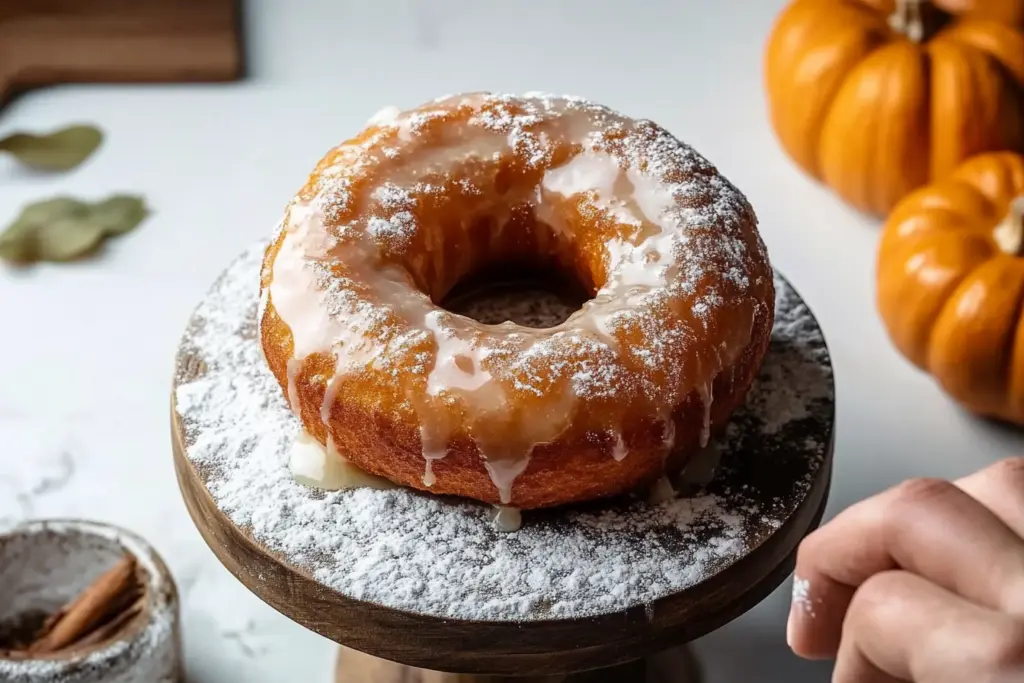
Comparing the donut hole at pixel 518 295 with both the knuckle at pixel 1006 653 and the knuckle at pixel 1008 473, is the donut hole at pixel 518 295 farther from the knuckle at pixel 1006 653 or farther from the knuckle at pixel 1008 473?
A: the knuckle at pixel 1006 653

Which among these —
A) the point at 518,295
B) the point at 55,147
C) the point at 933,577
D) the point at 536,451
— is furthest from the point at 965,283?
the point at 55,147

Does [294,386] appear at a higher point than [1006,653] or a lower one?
lower

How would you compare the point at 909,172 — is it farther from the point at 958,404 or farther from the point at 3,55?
the point at 3,55

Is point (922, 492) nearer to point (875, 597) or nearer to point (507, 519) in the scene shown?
point (875, 597)

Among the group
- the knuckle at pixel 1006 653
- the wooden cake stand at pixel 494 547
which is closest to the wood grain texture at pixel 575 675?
the wooden cake stand at pixel 494 547

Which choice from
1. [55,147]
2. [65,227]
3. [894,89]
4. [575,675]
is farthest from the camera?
[55,147]

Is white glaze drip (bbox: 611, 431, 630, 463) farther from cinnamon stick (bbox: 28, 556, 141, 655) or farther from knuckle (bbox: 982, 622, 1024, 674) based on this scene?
cinnamon stick (bbox: 28, 556, 141, 655)

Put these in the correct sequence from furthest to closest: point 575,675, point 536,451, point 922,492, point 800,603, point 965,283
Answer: point 965,283 < point 575,675 < point 536,451 < point 800,603 < point 922,492
